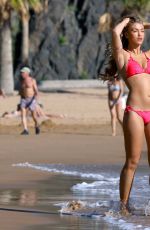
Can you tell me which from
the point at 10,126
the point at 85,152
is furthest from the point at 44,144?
the point at 10,126

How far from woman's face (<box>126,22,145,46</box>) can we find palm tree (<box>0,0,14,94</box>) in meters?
23.3

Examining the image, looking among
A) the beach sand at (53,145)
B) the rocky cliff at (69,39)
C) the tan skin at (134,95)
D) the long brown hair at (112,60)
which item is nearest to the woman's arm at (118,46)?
the tan skin at (134,95)

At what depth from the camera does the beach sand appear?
9.98 meters

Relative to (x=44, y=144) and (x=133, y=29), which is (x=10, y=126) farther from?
(x=133, y=29)

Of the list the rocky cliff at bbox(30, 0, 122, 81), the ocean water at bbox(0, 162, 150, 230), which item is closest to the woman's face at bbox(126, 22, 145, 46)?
the ocean water at bbox(0, 162, 150, 230)

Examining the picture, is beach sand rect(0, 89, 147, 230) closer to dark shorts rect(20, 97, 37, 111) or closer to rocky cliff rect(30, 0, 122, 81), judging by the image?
dark shorts rect(20, 97, 37, 111)

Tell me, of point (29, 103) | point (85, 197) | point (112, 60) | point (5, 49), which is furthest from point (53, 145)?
point (5, 49)

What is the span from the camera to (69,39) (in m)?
43.0

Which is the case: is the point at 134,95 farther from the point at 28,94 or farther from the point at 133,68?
the point at 28,94

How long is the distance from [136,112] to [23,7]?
2388cm

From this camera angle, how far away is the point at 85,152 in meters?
14.8

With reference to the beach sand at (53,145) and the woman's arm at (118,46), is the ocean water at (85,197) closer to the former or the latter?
the beach sand at (53,145)

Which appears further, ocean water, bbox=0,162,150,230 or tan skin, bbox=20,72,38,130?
tan skin, bbox=20,72,38,130

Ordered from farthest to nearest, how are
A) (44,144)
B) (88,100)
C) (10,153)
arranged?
(88,100)
(44,144)
(10,153)
